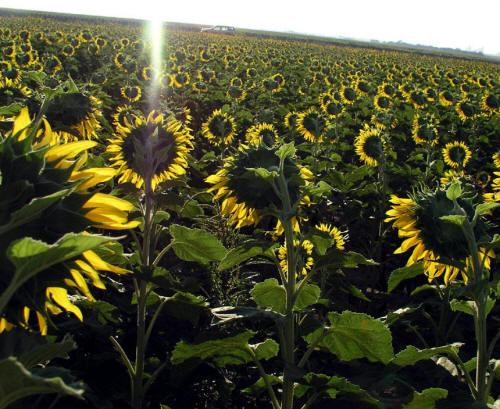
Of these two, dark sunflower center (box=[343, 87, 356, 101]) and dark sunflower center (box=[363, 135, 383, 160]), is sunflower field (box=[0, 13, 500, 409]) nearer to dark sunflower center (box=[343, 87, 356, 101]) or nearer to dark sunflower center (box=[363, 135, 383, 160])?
dark sunflower center (box=[363, 135, 383, 160])

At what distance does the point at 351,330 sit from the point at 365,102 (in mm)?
9573

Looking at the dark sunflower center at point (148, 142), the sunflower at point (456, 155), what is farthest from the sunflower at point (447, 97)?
the dark sunflower center at point (148, 142)

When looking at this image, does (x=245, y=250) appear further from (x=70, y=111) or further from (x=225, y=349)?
(x=70, y=111)

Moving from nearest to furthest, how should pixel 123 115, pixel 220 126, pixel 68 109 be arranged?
pixel 68 109 → pixel 123 115 → pixel 220 126

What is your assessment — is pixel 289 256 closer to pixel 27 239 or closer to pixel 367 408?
pixel 27 239

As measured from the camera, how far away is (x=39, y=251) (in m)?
0.64

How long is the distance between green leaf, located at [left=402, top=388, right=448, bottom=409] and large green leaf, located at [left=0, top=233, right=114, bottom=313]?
4.36 ft

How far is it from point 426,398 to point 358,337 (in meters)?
0.29

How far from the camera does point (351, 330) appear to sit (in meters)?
1.62

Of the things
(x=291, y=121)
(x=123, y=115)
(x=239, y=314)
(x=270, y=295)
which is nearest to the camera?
(x=239, y=314)

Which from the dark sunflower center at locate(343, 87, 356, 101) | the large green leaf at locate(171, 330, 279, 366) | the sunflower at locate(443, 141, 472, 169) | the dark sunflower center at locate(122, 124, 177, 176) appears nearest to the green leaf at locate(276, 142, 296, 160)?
the large green leaf at locate(171, 330, 279, 366)

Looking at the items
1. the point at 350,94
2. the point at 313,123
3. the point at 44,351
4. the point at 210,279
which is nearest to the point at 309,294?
the point at 44,351

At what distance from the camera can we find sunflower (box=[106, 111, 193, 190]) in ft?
7.05

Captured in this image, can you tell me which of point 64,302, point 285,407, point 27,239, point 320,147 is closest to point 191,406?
point 285,407
